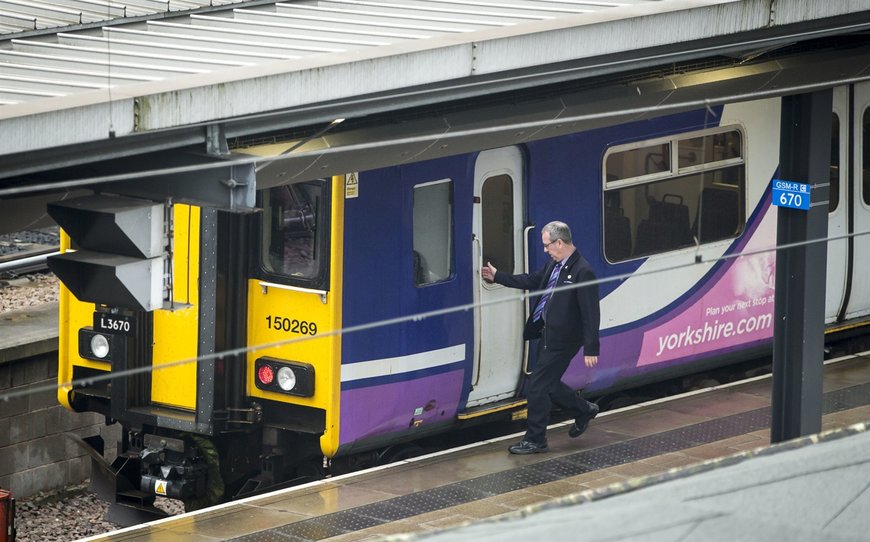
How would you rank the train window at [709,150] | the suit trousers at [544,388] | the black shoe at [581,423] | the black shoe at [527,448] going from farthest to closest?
the train window at [709,150] → the black shoe at [581,423] → the black shoe at [527,448] → the suit trousers at [544,388]

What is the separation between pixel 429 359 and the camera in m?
10.3

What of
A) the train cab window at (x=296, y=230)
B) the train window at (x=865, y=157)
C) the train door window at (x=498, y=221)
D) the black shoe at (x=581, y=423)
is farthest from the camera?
the train window at (x=865, y=157)

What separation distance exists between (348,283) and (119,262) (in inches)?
118

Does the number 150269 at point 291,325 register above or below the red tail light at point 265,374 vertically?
above

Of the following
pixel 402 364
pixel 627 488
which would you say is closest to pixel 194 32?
pixel 402 364

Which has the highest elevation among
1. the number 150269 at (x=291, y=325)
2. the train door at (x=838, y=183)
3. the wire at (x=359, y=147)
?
the wire at (x=359, y=147)

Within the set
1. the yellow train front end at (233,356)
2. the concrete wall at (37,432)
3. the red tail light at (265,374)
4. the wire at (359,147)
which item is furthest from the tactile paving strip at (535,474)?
the concrete wall at (37,432)

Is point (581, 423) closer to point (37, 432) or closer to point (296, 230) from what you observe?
point (296, 230)

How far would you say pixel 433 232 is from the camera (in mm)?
10359

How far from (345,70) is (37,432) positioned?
6108 millimetres

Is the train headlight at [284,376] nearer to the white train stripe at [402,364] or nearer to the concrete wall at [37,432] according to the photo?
the white train stripe at [402,364]

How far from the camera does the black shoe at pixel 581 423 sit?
424 inches

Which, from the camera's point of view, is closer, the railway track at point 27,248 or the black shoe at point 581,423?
the black shoe at point 581,423

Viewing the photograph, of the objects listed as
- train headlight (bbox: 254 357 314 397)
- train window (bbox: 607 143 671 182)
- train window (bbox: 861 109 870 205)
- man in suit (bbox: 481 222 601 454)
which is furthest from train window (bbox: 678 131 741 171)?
train headlight (bbox: 254 357 314 397)
